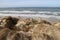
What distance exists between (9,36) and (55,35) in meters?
1.54

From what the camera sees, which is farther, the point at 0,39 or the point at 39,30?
the point at 39,30

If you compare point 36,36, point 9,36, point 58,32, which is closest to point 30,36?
point 36,36

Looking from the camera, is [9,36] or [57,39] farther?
[57,39]

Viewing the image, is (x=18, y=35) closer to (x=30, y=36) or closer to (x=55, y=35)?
(x=30, y=36)

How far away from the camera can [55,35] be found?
20.7 ft

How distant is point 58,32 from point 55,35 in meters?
0.34

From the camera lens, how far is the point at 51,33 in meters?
6.35

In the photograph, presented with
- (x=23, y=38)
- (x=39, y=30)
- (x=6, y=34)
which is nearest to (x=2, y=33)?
(x=6, y=34)

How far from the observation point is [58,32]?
6.61m

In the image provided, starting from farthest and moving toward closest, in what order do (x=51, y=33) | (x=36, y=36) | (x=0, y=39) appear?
(x=51, y=33), (x=36, y=36), (x=0, y=39)

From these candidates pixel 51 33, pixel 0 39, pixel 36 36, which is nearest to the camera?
pixel 0 39

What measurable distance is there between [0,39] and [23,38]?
0.66 m

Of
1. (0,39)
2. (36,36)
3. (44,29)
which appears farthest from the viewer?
(44,29)

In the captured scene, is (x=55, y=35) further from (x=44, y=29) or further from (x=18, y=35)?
(x=18, y=35)
